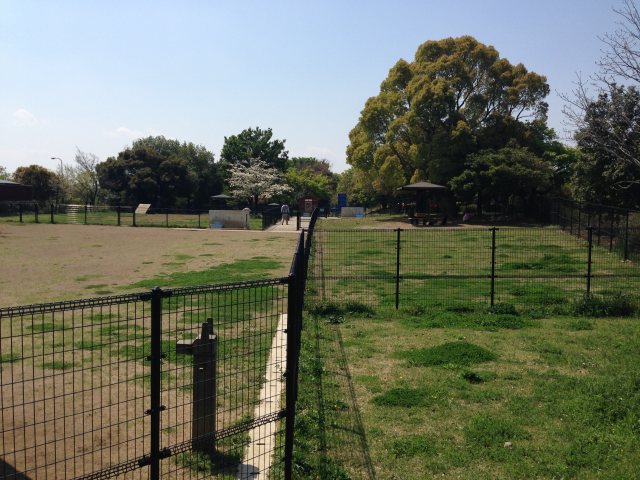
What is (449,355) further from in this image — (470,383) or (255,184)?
(255,184)

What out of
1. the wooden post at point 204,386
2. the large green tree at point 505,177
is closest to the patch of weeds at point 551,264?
the wooden post at point 204,386

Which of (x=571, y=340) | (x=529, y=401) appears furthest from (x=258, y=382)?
(x=571, y=340)

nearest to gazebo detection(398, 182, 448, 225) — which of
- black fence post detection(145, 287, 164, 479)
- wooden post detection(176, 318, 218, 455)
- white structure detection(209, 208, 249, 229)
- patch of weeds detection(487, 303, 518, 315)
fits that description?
white structure detection(209, 208, 249, 229)

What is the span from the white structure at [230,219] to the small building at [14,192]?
2827 cm

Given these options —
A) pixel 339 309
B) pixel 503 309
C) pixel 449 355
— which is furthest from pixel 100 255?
pixel 449 355

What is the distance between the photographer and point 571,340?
9562 mm

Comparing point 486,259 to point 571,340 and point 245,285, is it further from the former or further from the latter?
point 245,285

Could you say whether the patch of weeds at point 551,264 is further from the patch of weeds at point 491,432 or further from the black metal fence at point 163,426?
the black metal fence at point 163,426

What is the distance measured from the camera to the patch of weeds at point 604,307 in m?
11.5

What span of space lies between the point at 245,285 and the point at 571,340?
687 centimetres

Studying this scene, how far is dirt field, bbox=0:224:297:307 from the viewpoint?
14523mm

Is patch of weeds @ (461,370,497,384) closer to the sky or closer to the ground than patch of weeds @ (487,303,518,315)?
closer to the ground

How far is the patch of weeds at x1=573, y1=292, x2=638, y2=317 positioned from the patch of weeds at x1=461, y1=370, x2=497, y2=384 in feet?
15.6

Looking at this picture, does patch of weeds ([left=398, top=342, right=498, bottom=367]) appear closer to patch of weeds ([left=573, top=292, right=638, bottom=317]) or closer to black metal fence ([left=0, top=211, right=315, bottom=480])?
black metal fence ([left=0, top=211, right=315, bottom=480])
